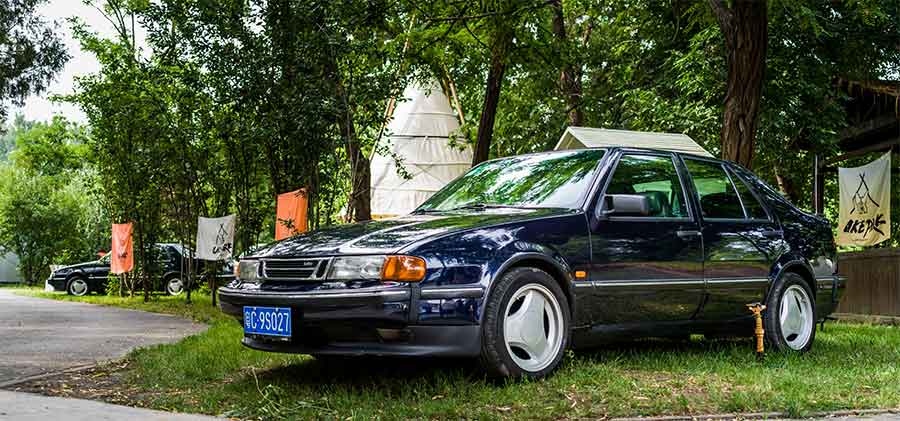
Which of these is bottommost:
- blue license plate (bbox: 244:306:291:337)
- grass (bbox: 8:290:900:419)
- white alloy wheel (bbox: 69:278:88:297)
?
white alloy wheel (bbox: 69:278:88:297)

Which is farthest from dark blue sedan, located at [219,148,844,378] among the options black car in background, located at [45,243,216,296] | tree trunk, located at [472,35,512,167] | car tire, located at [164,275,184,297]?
black car in background, located at [45,243,216,296]

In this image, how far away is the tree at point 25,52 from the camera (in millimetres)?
19828

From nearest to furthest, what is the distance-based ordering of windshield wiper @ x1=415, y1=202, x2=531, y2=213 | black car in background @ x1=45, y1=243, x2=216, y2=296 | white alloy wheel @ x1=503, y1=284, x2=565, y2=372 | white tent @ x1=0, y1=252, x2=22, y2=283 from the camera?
1. white alloy wheel @ x1=503, y1=284, x2=565, y2=372
2. windshield wiper @ x1=415, y1=202, x2=531, y2=213
3. black car in background @ x1=45, y1=243, x2=216, y2=296
4. white tent @ x1=0, y1=252, x2=22, y2=283

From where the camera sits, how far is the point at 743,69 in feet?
36.9

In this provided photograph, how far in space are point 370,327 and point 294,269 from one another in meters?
0.70

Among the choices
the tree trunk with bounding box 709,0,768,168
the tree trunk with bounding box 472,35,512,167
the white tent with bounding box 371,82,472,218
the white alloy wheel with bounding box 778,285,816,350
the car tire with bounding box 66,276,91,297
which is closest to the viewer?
the white alloy wheel with bounding box 778,285,816,350

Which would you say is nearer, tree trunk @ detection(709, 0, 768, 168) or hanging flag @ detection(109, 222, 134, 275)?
tree trunk @ detection(709, 0, 768, 168)

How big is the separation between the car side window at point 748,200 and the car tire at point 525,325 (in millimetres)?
2395

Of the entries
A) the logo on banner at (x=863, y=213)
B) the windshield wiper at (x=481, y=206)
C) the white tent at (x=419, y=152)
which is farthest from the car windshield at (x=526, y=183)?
the white tent at (x=419, y=152)

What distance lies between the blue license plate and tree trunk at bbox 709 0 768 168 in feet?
24.4

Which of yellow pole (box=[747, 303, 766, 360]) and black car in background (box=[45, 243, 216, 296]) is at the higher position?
yellow pole (box=[747, 303, 766, 360])

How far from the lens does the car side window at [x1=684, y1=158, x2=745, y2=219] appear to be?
23.6ft

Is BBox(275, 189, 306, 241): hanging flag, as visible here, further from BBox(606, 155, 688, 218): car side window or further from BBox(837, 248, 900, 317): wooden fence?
BBox(837, 248, 900, 317): wooden fence

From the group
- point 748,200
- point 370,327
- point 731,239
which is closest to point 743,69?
point 748,200
